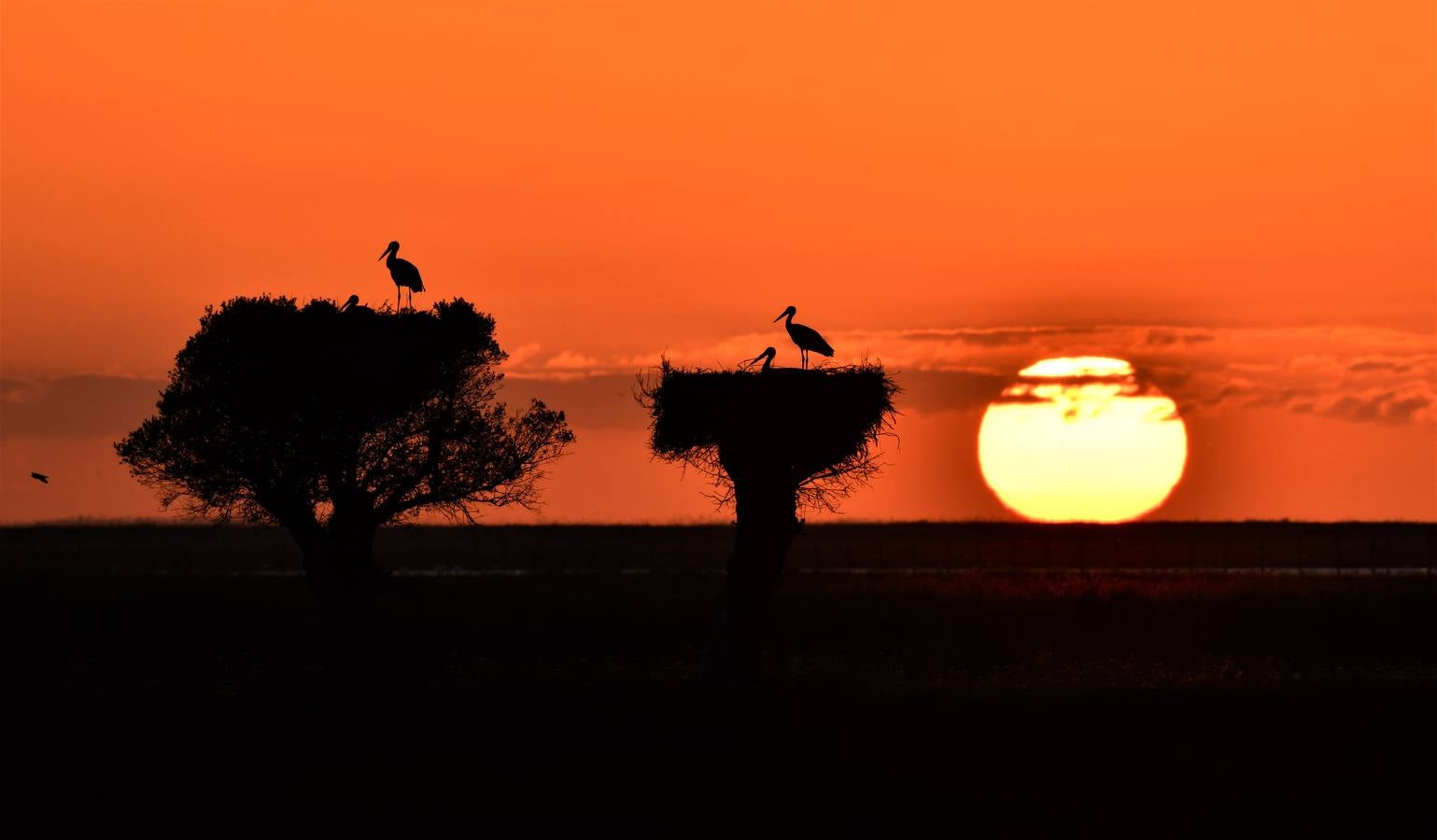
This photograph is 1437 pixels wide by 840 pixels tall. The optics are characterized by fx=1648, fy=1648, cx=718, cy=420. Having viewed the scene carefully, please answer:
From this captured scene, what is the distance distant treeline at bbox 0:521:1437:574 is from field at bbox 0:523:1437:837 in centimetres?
4275

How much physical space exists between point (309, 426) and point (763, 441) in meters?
12.6

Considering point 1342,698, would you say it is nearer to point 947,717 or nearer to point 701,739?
point 947,717

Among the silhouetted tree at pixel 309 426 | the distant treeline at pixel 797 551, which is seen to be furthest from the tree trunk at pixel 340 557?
the distant treeline at pixel 797 551


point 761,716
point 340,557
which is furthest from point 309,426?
point 761,716

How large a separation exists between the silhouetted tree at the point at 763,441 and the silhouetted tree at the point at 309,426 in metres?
8.72

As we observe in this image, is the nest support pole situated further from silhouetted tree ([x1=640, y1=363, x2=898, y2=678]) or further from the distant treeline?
the distant treeline

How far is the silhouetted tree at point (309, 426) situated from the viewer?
4056cm

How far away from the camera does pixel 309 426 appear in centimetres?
4078

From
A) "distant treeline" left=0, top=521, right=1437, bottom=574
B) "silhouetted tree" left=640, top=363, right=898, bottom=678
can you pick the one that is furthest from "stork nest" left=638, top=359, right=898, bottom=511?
"distant treeline" left=0, top=521, right=1437, bottom=574

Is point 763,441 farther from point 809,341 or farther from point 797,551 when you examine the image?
point 797,551

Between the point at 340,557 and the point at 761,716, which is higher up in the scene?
the point at 340,557

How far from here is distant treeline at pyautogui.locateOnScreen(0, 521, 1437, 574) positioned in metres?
113

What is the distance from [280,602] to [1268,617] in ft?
129

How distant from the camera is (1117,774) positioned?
25.6m
